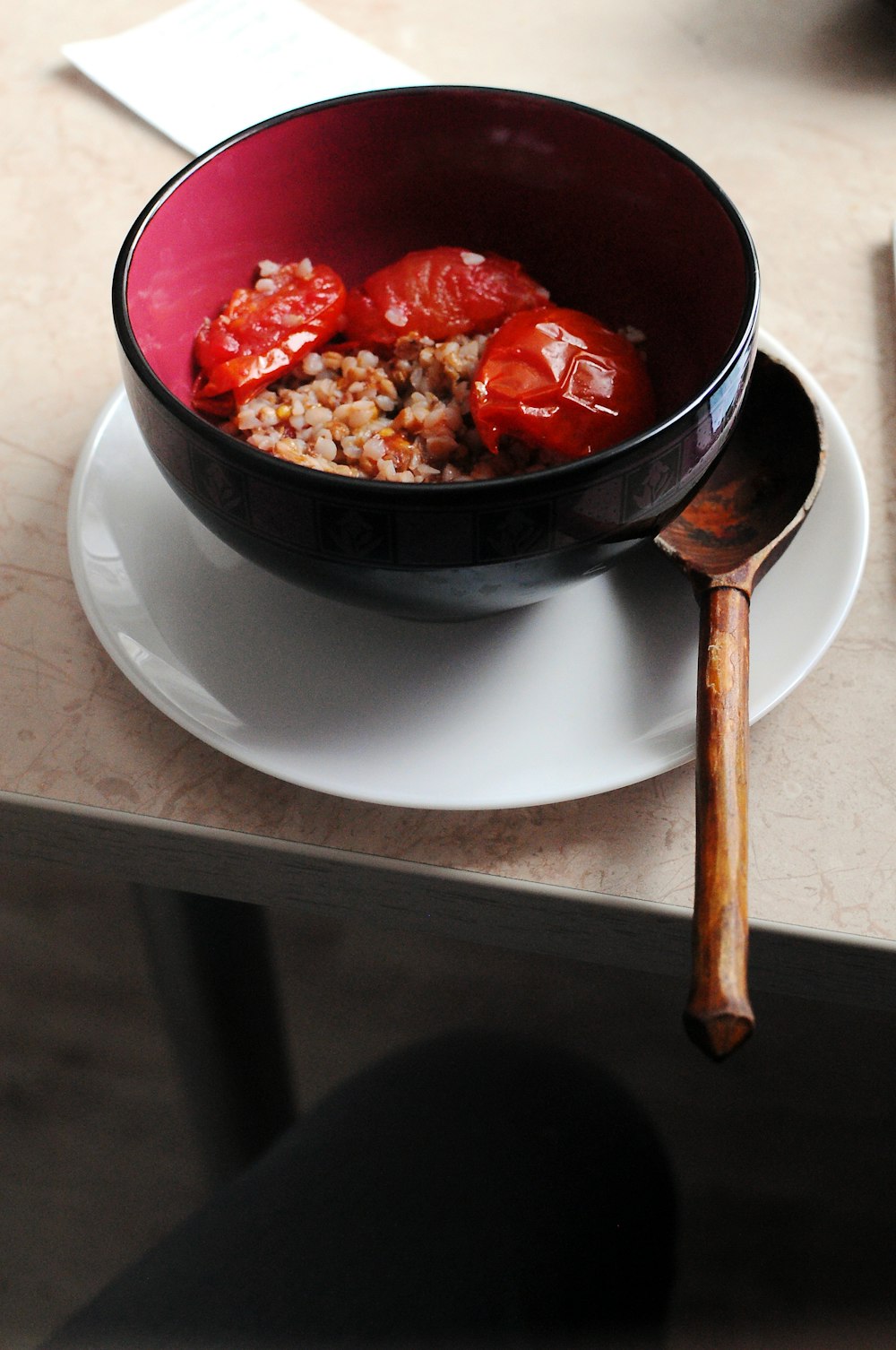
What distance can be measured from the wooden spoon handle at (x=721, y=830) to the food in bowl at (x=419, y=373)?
0.12 m

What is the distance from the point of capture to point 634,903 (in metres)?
0.54

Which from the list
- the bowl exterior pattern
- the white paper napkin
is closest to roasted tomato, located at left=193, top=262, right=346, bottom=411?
the bowl exterior pattern

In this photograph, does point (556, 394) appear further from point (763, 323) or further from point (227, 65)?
point (227, 65)

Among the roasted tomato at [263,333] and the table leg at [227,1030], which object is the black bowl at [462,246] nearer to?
the roasted tomato at [263,333]

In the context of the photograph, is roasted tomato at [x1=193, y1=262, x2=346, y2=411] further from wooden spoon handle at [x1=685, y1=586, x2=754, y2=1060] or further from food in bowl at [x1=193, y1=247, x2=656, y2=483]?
wooden spoon handle at [x1=685, y1=586, x2=754, y2=1060]

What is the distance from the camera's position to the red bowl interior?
63 cm

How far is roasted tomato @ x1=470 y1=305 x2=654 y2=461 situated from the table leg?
48cm

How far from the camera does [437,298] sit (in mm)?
689

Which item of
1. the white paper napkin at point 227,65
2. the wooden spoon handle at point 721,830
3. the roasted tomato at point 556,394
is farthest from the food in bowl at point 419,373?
the white paper napkin at point 227,65

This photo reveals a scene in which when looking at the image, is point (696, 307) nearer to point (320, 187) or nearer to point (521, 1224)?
point (320, 187)

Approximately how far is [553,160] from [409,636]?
0.31 meters

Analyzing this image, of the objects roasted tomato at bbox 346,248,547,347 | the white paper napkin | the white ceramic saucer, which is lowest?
the white ceramic saucer

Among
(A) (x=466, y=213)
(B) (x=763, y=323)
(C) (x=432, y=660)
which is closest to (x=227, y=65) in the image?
(A) (x=466, y=213)

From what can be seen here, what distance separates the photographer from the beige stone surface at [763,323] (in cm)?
56
